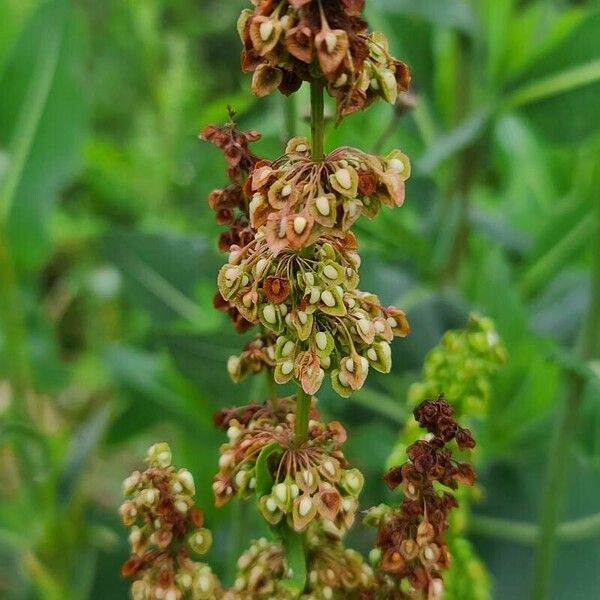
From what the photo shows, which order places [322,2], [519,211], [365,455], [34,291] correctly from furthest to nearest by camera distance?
[34,291]
[519,211]
[365,455]
[322,2]

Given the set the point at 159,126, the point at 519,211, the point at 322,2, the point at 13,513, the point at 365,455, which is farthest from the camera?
the point at 159,126

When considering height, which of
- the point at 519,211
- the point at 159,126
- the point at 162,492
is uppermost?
the point at 159,126

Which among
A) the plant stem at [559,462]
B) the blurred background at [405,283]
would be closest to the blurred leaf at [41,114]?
the blurred background at [405,283]

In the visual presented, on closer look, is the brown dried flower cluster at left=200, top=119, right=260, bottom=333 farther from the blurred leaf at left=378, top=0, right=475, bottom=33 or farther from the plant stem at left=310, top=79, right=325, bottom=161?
the blurred leaf at left=378, top=0, right=475, bottom=33

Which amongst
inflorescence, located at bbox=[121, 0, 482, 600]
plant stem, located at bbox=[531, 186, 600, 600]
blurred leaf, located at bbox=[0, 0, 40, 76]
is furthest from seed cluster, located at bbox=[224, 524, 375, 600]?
blurred leaf, located at bbox=[0, 0, 40, 76]

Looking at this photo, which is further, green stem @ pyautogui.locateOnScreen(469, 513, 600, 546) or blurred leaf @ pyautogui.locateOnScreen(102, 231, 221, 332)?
blurred leaf @ pyautogui.locateOnScreen(102, 231, 221, 332)

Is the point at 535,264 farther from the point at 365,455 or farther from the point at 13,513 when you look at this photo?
the point at 13,513

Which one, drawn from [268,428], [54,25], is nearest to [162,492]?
[268,428]

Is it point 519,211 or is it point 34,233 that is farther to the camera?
point 519,211
